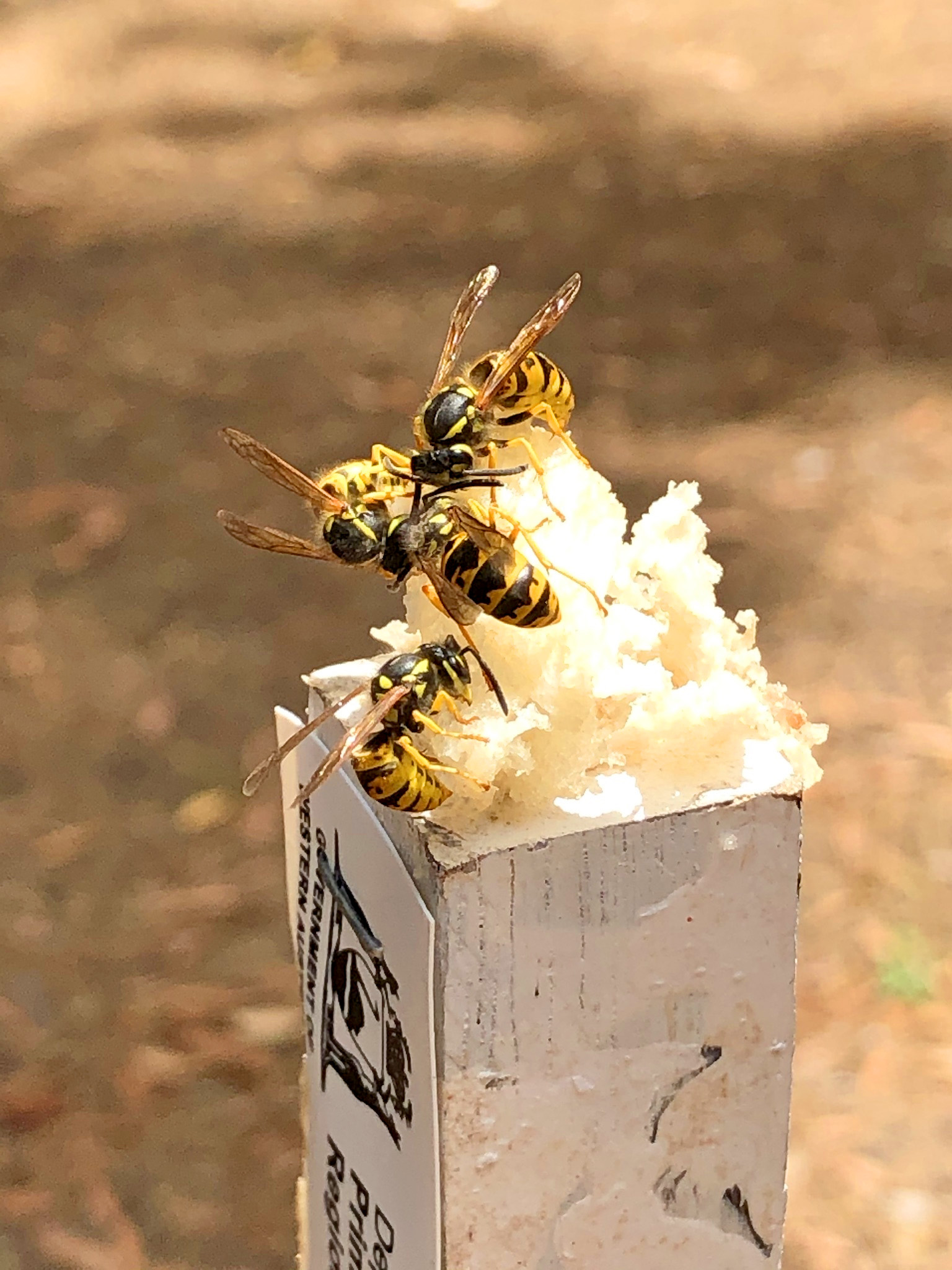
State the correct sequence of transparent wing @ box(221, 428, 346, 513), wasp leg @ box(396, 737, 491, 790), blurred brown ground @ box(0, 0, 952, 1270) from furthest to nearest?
blurred brown ground @ box(0, 0, 952, 1270), transparent wing @ box(221, 428, 346, 513), wasp leg @ box(396, 737, 491, 790)

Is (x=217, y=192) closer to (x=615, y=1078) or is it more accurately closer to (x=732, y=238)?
(x=732, y=238)

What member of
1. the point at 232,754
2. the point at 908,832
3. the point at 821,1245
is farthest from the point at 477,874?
the point at 232,754

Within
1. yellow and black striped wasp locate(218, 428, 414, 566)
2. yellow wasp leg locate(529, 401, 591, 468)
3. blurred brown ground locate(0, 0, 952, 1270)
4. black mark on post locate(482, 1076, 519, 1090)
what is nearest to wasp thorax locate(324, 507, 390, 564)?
yellow and black striped wasp locate(218, 428, 414, 566)

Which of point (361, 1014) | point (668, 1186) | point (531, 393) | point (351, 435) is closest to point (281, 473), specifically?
point (531, 393)

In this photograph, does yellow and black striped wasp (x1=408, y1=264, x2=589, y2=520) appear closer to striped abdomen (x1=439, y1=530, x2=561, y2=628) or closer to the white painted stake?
striped abdomen (x1=439, y1=530, x2=561, y2=628)

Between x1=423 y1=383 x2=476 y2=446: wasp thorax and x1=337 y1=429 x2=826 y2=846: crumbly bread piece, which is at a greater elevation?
x1=423 y1=383 x2=476 y2=446: wasp thorax

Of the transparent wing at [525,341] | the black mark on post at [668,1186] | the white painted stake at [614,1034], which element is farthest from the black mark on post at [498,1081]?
the transparent wing at [525,341]

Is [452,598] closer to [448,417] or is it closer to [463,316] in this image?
[448,417]
